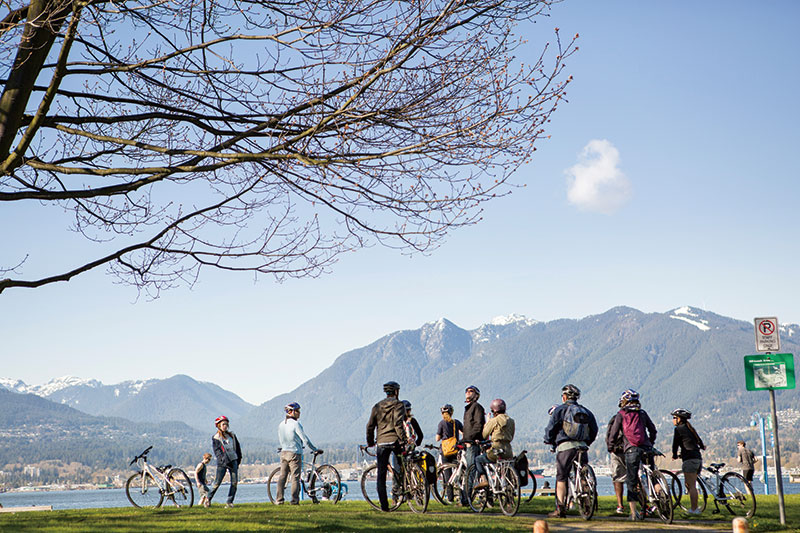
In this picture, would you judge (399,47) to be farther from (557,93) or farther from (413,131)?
(557,93)

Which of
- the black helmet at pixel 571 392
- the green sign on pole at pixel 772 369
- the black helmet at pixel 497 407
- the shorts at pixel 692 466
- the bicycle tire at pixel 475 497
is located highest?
the green sign on pole at pixel 772 369

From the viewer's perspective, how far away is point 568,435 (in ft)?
47.7

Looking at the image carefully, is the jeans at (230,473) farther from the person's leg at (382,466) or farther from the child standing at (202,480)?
the person's leg at (382,466)

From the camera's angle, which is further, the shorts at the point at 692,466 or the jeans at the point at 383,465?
the shorts at the point at 692,466

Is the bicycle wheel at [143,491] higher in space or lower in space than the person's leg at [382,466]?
lower

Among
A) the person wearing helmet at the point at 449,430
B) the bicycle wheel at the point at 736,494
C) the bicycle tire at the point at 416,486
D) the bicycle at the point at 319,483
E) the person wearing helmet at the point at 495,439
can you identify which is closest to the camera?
the bicycle tire at the point at 416,486

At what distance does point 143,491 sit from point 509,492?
839 centimetres

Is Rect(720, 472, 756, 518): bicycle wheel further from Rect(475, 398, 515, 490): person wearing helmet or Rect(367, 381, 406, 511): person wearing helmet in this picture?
Rect(367, 381, 406, 511): person wearing helmet

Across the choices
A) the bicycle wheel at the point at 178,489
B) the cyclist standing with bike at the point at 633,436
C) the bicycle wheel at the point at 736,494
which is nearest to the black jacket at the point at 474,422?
the cyclist standing with bike at the point at 633,436

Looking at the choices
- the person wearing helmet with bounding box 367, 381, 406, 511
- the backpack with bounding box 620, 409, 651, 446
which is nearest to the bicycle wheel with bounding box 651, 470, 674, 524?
the backpack with bounding box 620, 409, 651, 446

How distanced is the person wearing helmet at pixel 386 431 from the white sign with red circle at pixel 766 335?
20.1 ft

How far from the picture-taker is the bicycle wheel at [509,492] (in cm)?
1496

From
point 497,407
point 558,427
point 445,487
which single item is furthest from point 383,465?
point 558,427

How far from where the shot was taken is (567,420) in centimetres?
1455
